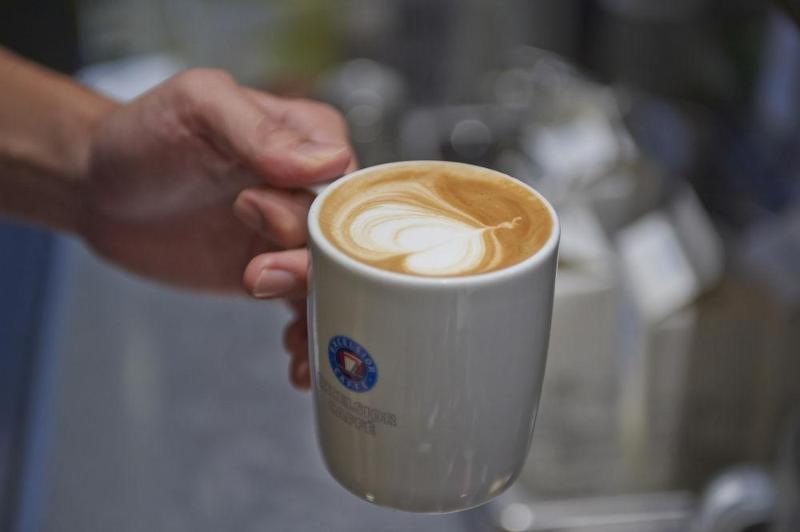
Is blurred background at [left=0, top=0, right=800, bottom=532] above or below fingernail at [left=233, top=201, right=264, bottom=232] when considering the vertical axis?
below

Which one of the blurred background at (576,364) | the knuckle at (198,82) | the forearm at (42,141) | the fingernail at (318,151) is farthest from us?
→ the blurred background at (576,364)

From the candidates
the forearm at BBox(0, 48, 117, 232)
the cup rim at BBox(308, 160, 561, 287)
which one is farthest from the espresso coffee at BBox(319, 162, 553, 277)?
the forearm at BBox(0, 48, 117, 232)

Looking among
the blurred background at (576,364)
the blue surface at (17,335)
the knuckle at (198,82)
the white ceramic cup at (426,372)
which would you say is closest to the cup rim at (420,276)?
the white ceramic cup at (426,372)

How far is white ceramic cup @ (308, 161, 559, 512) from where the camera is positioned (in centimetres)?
55

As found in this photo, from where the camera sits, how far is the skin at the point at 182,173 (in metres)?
0.68

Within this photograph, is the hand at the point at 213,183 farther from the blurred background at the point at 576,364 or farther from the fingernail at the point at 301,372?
the blurred background at the point at 576,364

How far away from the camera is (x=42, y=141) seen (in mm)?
989

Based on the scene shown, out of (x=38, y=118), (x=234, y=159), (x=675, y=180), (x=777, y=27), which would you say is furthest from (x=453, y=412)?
(x=777, y=27)

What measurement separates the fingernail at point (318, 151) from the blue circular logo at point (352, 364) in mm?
133

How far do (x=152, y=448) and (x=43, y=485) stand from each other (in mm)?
130

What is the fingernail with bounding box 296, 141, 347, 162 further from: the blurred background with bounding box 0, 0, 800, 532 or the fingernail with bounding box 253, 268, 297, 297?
the blurred background with bounding box 0, 0, 800, 532

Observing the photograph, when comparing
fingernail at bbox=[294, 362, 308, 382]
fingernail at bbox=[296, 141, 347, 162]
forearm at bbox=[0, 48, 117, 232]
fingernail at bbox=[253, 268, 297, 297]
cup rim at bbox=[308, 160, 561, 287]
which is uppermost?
cup rim at bbox=[308, 160, 561, 287]

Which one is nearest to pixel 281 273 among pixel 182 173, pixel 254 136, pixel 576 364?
pixel 254 136

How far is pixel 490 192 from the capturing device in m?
0.65
